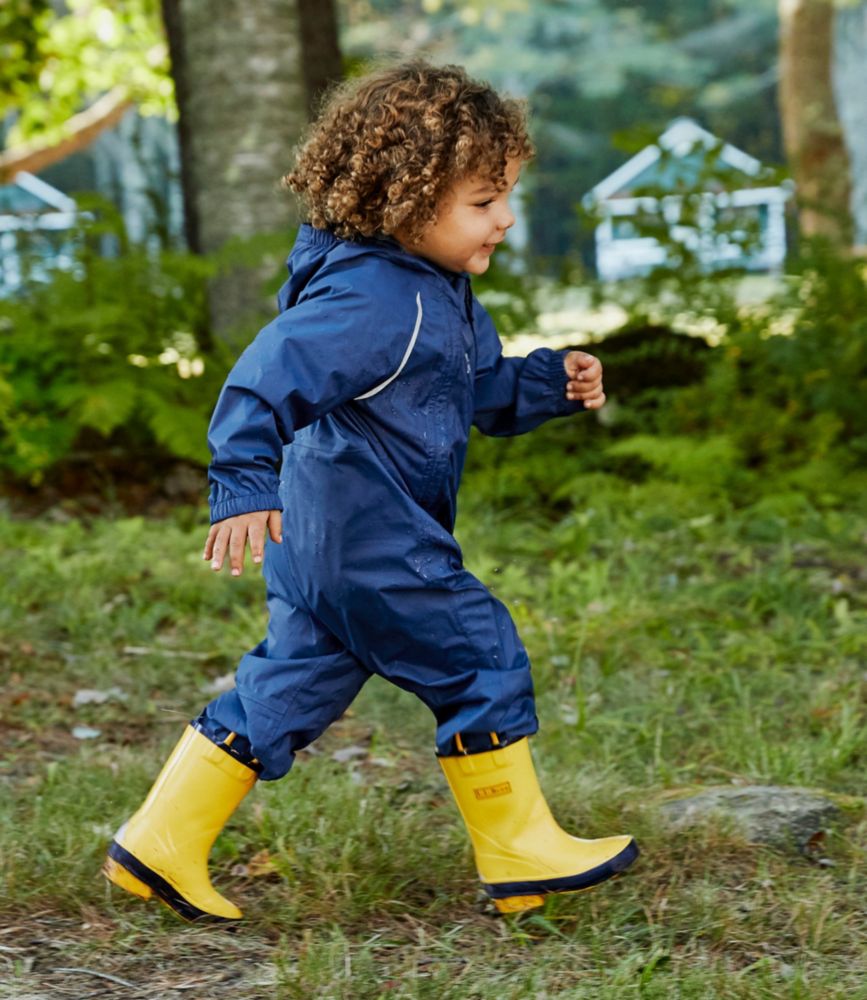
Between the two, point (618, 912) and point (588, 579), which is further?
point (588, 579)

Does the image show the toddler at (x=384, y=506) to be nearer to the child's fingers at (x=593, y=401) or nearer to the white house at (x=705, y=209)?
the child's fingers at (x=593, y=401)

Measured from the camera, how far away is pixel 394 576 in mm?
2574

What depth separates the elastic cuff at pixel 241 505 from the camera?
91.1 inches

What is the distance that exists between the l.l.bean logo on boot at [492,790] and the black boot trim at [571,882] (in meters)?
0.18

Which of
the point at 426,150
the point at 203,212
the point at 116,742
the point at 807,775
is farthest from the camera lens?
the point at 203,212

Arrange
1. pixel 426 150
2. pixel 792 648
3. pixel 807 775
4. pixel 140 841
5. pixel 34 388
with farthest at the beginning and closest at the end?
pixel 34 388
pixel 792 648
pixel 807 775
pixel 140 841
pixel 426 150

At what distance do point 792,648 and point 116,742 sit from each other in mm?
2023

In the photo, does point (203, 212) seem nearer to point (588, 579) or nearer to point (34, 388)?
point (34, 388)

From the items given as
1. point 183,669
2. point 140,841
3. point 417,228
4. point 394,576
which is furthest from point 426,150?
point 183,669

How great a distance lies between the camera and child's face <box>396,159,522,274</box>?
258cm

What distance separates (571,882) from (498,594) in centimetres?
211

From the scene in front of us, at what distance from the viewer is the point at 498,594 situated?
187 inches

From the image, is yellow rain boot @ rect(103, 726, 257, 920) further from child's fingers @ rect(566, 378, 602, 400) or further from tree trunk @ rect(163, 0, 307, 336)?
tree trunk @ rect(163, 0, 307, 336)

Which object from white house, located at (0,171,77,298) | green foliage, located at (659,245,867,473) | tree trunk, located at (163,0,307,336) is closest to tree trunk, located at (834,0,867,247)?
green foliage, located at (659,245,867,473)
